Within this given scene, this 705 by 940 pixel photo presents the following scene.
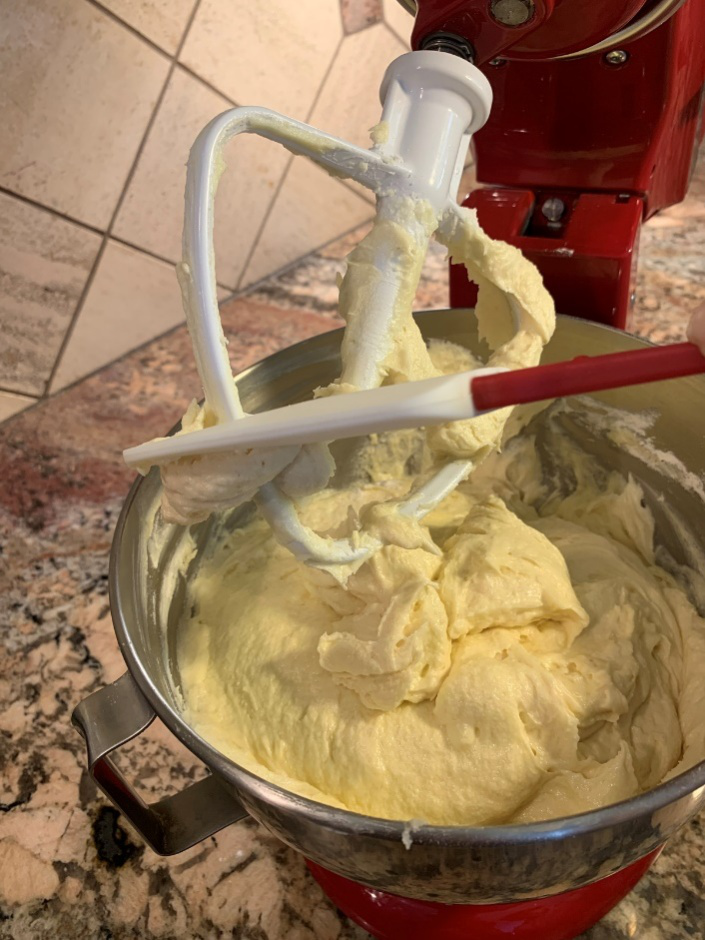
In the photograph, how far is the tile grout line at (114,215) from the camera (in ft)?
3.05

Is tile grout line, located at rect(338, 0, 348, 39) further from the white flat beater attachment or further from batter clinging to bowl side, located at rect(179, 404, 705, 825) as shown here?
batter clinging to bowl side, located at rect(179, 404, 705, 825)

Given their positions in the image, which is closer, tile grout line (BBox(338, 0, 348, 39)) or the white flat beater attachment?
the white flat beater attachment

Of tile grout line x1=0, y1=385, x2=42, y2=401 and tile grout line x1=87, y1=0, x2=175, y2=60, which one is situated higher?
tile grout line x1=87, y1=0, x2=175, y2=60

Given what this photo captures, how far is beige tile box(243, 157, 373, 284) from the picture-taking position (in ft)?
3.89

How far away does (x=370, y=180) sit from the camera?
53 cm

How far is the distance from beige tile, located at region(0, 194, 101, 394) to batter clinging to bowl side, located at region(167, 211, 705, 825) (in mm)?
407

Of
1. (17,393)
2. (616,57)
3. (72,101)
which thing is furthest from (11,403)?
(616,57)

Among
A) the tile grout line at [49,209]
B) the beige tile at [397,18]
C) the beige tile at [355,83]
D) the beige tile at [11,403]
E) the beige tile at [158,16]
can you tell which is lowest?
the beige tile at [11,403]

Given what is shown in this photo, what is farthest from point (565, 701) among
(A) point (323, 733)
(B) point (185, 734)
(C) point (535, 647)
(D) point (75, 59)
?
(D) point (75, 59)

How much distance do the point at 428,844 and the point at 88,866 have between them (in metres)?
0.37

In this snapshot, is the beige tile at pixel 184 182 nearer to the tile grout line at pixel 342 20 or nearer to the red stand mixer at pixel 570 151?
the tile grout line at pixel 342 20

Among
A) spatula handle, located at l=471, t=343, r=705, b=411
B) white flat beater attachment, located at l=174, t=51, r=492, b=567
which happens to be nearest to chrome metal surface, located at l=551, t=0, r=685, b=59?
white flat beater attachment, located at l=174, t=51, r=492, b=567

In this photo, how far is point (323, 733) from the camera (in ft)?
1.98

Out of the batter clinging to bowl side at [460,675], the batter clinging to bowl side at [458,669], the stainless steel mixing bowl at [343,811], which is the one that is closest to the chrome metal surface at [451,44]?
the batter clinging to bowl side at [458,669]
